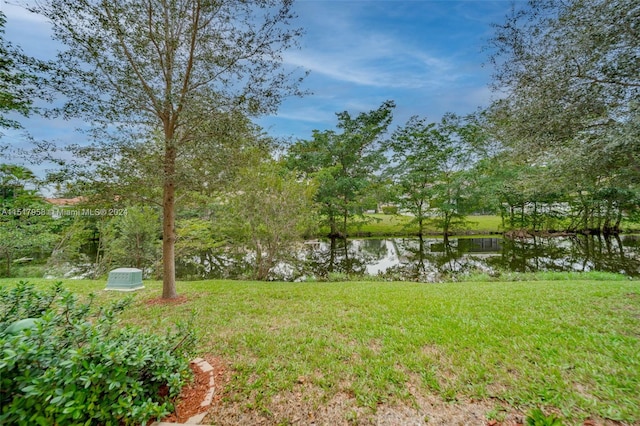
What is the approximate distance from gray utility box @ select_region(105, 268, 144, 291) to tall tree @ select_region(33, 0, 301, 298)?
175 cm

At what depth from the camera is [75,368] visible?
4.62 ft

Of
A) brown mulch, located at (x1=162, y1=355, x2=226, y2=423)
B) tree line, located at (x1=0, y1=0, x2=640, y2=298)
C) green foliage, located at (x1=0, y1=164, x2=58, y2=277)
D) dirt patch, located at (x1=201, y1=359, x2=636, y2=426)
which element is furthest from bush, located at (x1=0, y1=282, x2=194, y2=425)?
green foliage, located at (x1=0, y1=164, x2=58, y2=277)

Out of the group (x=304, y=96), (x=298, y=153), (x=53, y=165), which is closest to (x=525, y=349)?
(x=304, y=96)

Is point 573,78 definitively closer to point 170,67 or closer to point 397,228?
point 170,67

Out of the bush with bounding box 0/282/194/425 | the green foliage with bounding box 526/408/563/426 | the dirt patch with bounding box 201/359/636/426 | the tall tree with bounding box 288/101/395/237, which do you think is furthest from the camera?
the tall tree with bounding box 288/101/395/237

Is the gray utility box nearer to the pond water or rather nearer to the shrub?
the pond water

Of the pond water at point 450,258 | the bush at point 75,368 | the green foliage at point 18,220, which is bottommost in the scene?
the pond water at point 450,258

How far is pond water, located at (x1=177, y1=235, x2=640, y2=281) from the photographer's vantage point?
9.58m

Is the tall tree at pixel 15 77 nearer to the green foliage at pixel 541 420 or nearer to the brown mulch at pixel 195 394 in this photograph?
the brown mulch at pixel 195 394

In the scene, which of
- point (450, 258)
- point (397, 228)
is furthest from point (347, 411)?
point (397, 228)

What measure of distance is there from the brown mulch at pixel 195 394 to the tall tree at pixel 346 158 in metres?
14.1

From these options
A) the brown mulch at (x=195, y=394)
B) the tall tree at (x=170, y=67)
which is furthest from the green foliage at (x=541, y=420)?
the tall tree at (x=170, y=67)

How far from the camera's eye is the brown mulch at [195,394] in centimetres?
185

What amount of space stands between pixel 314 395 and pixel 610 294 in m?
5.92
